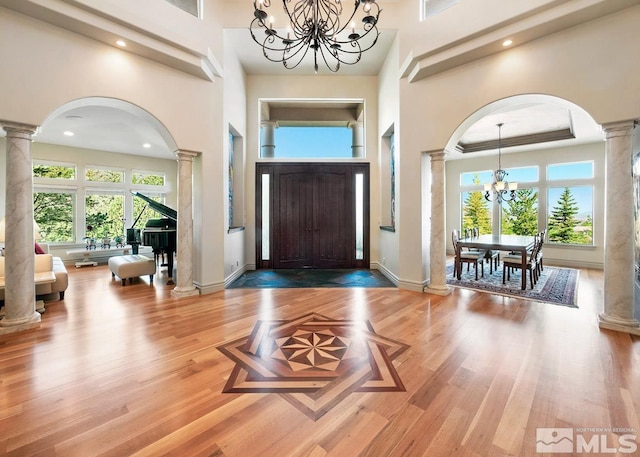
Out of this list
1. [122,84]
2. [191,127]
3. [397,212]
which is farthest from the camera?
[397,212]

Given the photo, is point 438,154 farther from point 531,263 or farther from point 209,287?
point 209,287

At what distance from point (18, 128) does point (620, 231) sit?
6.90 m

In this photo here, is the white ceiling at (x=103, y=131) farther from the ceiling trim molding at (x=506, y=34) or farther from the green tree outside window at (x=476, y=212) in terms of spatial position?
the green tree outside window at (x=476, y=212)

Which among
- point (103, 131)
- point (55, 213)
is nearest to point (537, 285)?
point (103, 131)

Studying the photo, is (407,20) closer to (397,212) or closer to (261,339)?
(397,212)

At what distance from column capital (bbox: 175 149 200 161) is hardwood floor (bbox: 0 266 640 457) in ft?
7.86

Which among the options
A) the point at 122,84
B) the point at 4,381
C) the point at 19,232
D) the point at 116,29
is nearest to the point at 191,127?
the point at 122,84

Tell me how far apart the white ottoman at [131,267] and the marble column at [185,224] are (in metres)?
1.62

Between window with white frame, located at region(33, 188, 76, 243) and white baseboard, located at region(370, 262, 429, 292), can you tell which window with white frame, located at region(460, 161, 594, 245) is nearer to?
white baseboard, located at region(370, 262, 429, 292)

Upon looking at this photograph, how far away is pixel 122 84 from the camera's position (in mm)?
3621

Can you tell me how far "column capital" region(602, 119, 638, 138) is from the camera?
9.78 ft

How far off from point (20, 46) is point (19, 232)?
205 centimetres

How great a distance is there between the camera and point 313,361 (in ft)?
8.05

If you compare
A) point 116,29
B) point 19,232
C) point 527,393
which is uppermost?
point 116,29
